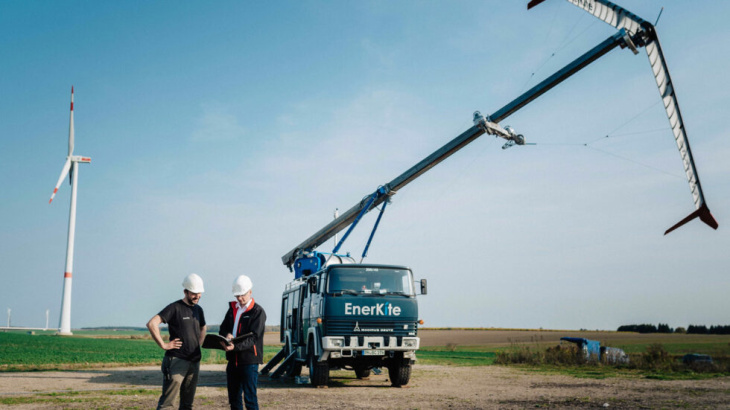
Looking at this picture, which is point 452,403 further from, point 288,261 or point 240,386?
point 288,261

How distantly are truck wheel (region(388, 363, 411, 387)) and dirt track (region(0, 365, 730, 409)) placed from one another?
0.28m

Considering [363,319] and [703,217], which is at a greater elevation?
[703,217]

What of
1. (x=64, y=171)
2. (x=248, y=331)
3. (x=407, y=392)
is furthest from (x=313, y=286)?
(x=64, y=171)

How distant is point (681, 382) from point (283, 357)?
1139 cm

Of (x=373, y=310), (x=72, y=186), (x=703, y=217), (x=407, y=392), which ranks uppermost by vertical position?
(x=72, y=186)

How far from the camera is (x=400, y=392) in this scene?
13500 millimetres

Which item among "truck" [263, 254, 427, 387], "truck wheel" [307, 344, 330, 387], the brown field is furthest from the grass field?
"truck wheel" [307, 344, 330, 387]

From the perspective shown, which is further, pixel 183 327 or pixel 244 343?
pixel 244 343

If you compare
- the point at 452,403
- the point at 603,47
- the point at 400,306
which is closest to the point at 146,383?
A: the point at 400,306

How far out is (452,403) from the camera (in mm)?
11383

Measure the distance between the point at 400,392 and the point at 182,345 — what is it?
797cm

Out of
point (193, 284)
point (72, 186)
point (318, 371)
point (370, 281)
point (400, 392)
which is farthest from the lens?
point (72, 186)

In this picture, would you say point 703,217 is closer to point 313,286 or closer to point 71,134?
point 313,286

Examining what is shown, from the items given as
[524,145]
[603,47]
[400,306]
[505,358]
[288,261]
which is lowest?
[505,358]
